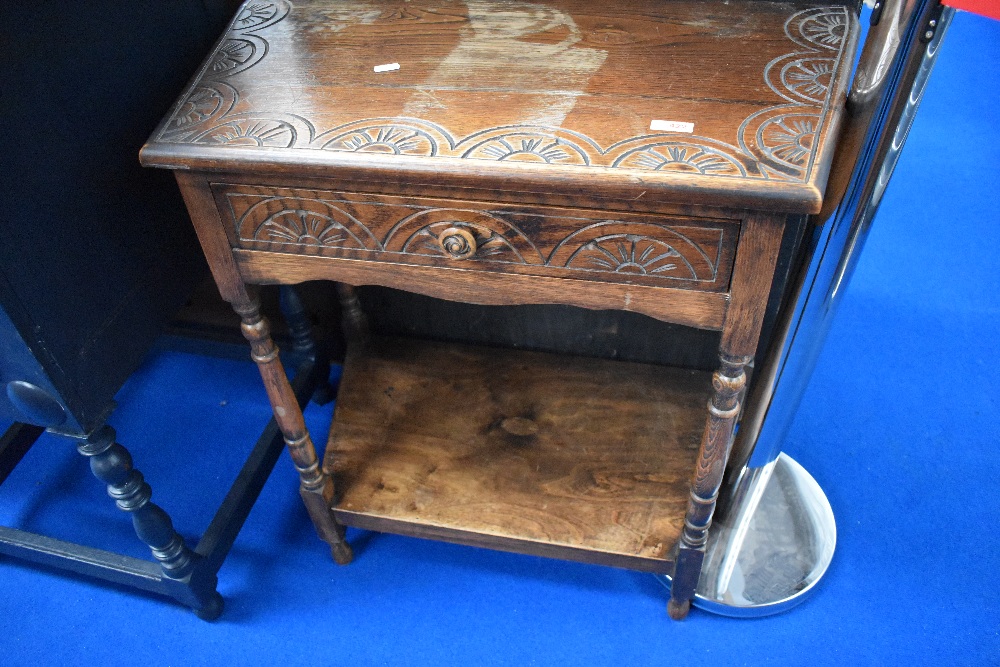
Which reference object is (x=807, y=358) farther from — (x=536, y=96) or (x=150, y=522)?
(x=150, y=522)

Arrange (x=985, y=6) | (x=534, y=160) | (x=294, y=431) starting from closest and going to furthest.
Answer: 1. (x=985, y=6)
2. (x=534, y=160)
3. (x=294, y=431)

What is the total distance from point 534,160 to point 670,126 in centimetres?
18

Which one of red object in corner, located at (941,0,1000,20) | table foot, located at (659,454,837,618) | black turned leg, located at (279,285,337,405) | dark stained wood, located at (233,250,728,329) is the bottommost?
table foot, located at (659,454,837,618)

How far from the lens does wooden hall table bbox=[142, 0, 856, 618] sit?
89 cm

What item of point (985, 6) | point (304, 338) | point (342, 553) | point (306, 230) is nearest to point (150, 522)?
point (342, 553)

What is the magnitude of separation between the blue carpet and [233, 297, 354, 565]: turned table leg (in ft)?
0.39

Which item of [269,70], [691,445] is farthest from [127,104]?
[691,445]

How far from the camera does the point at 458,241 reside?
96cm

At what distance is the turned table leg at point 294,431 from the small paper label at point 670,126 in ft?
2.03

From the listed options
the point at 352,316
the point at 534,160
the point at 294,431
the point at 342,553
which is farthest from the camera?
the point at 352,316

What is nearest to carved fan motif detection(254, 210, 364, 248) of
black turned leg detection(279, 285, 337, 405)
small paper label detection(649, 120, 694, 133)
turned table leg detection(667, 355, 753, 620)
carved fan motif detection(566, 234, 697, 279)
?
carved fan motif detection(566, 234, 697, 279)

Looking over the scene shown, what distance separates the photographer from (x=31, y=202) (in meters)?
1.03

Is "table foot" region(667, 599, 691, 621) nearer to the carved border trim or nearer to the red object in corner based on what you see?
the carved border trim

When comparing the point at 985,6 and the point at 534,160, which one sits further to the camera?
the point at 534,160
